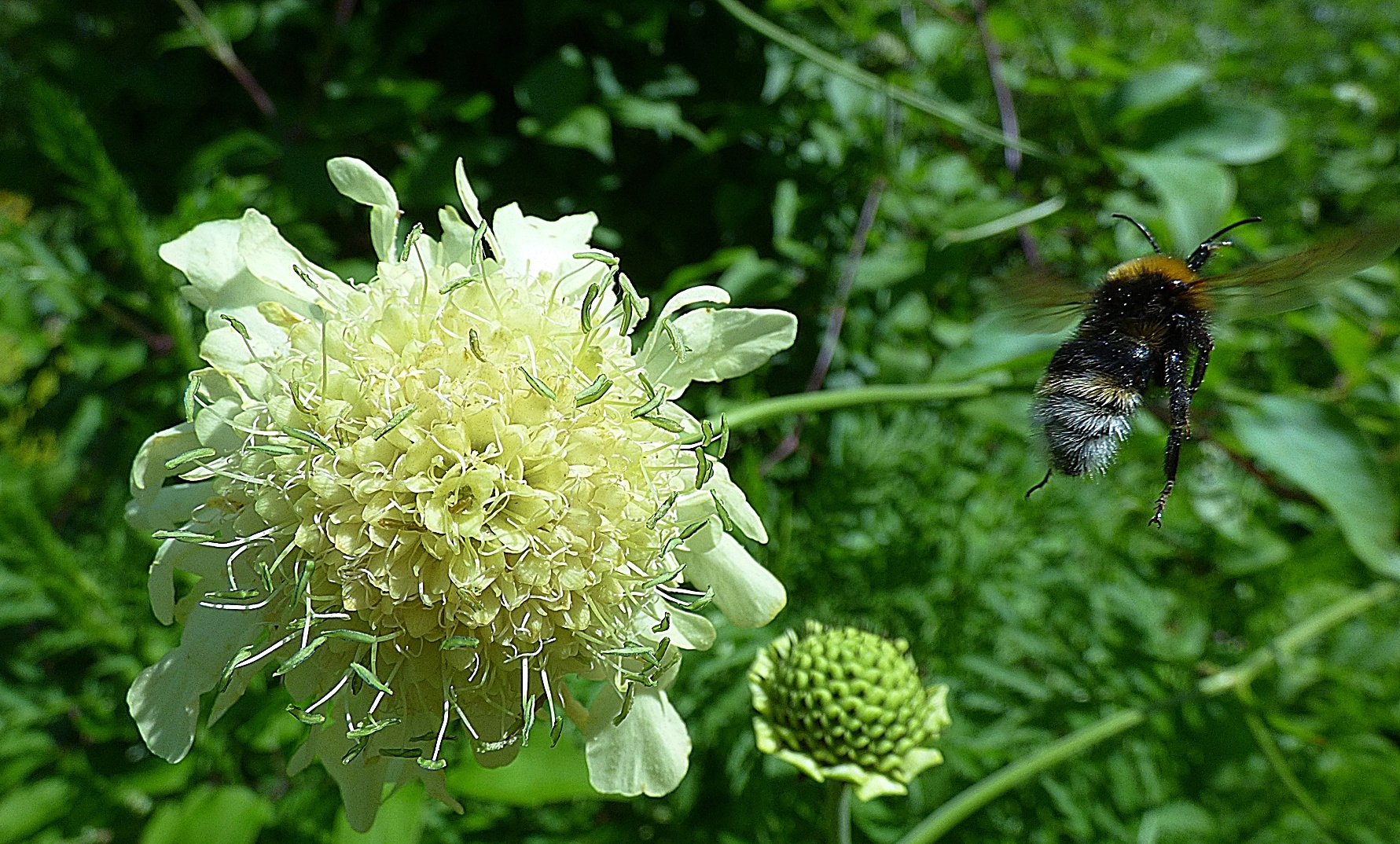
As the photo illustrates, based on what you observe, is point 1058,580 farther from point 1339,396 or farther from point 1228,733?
point 1339,396

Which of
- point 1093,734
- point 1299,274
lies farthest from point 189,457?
point 1093,734

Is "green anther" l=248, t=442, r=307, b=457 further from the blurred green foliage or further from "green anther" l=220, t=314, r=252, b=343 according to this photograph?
the blurred green foliage

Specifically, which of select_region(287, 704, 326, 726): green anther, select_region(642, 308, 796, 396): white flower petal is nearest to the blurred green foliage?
select_region(642, 308, 796, 396): white flower petal

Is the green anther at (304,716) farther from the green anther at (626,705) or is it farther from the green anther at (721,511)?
the green anther at (721,511)

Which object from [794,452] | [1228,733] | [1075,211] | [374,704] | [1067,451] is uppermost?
[1067,451]

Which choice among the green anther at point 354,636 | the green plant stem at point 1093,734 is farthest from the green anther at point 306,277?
the green plant stem at point 1093,734

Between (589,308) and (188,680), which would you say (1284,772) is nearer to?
(589,308)

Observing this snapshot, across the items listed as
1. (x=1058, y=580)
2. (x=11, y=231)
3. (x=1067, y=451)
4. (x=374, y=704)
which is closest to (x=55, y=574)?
(x=11, y=231)
